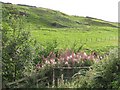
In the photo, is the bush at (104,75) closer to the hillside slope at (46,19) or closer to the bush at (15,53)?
the bush at (15,53)

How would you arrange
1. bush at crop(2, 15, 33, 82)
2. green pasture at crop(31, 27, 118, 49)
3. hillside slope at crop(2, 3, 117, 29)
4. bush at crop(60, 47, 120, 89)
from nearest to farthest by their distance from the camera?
bush at crop(60, 47, 120, 89), bush at crop(2, 15, 33, 82), green pasture at crop(31, 27, 118, 49), hillside slope at crop(2, 3, 117, 29)

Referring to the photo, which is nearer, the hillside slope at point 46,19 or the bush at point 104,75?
the bush at point 104,75

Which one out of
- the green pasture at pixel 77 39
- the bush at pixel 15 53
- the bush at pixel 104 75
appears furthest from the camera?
the green pasture at pixel 77 39

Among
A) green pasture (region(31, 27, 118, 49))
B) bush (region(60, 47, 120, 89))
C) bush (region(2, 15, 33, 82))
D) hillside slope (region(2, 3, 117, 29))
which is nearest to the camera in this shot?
bush (region(60, 47, 120, 89))

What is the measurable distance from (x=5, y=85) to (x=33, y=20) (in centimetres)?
5968

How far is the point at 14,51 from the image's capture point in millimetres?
16172

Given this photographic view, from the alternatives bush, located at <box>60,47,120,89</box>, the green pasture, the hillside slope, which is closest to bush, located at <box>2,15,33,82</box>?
bush, located at <box>60,47,120,89</box>

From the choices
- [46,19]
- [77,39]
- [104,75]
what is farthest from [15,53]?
[46,19]

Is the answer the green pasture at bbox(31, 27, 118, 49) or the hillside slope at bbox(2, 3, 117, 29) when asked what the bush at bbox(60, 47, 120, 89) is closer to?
the green pasture at bbox(31, 27, 118, 49)

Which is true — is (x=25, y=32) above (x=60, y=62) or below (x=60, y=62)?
above

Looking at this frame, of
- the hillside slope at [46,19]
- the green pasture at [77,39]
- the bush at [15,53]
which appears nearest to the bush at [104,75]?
the bush at [15,53]

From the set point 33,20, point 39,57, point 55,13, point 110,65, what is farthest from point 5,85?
point 55,13

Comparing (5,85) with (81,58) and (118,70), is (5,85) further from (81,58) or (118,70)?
(118,70)

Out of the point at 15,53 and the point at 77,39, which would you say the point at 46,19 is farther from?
the point at 15,53
